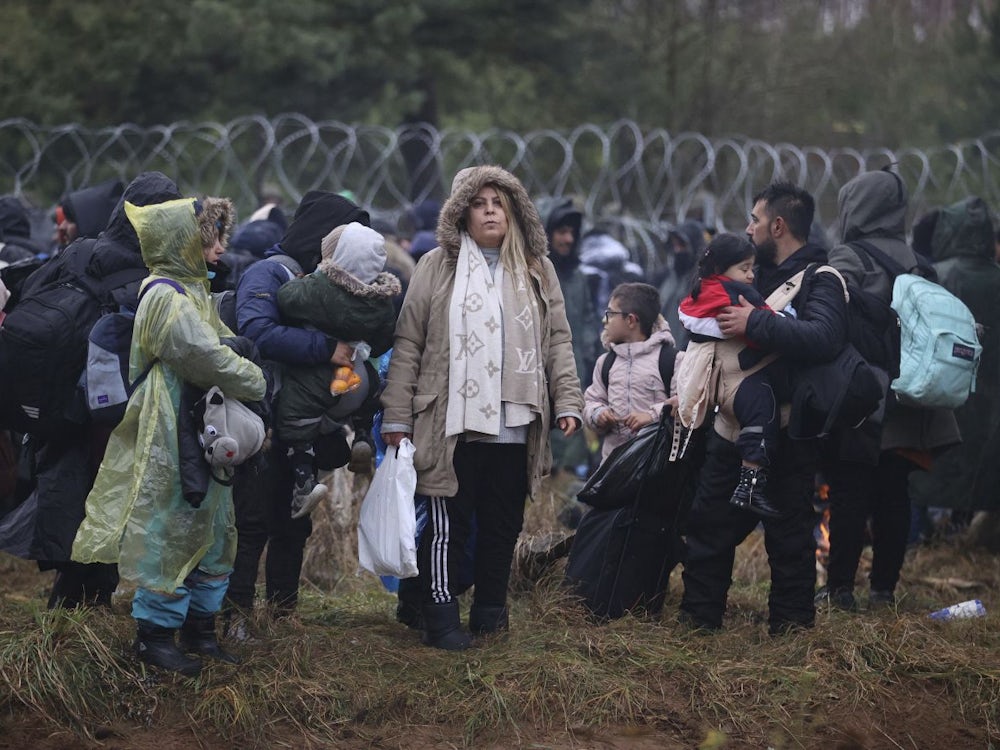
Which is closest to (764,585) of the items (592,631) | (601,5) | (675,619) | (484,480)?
(675,619)

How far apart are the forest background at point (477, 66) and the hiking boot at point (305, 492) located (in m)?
10.8

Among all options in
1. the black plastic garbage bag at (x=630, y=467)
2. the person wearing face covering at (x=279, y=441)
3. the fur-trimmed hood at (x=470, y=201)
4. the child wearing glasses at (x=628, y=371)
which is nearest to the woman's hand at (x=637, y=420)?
the child wearing glasses at (x=628, y=371)

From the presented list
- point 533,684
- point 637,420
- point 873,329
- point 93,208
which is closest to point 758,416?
point 873,329

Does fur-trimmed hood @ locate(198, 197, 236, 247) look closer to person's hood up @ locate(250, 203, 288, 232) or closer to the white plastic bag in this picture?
the white plastic bag

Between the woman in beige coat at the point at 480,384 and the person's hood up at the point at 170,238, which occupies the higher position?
the person's hood up at the point at 170,238

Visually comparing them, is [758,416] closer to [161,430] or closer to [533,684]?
[533,684]

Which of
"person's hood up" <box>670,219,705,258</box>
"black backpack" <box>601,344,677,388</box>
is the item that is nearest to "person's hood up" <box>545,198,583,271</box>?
"person's hood up" <box>670,219,705,258</box>

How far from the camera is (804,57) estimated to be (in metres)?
19.7

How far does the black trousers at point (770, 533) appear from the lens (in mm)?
5121

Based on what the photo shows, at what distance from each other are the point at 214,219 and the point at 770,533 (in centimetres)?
242

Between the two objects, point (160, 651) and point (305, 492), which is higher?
point (305, 492)

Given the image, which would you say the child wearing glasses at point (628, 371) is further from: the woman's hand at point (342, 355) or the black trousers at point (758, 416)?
the woman's hand at point (342, 355)

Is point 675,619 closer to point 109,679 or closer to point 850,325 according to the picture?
point 850,325

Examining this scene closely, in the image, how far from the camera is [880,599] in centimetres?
599
